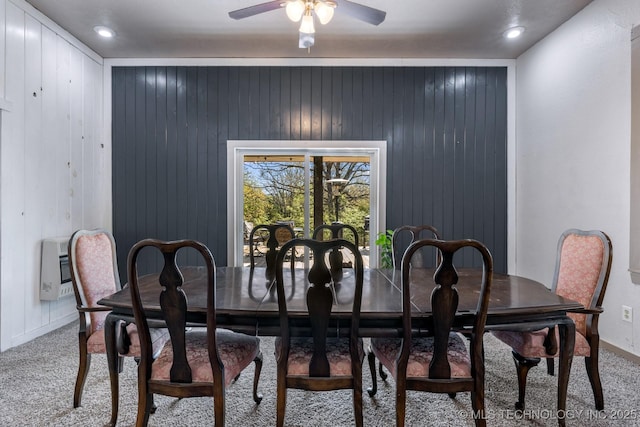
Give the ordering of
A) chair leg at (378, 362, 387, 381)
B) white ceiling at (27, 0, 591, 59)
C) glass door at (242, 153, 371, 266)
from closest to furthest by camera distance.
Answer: chair leg at (378, 362, 387, 381)
white ceiling at (27, 0, 591, 59)
glass door at (242, 153, 371, 266)

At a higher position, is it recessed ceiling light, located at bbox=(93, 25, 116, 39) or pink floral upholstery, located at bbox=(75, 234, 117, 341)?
recessed ceiling light, located at bbox=(93, 25, 116, 39)

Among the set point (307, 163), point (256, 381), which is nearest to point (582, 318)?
point (256, 381)

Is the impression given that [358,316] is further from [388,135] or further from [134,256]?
[388,135]

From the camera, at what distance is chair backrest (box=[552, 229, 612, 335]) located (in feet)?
6.12

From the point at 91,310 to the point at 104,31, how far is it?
2.93m

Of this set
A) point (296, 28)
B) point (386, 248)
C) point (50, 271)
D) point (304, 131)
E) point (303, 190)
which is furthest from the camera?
point (303, 190)

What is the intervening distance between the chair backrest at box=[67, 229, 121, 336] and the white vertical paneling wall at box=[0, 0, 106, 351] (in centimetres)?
137

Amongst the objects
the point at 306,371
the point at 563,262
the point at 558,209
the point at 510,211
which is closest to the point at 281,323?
the point at 306,371

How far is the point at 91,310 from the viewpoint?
191 centimetres

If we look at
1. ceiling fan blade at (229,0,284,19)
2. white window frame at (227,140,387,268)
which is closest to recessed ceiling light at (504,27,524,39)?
white window frame at (227,140,387,268)

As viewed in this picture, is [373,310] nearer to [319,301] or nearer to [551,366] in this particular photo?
[319,301]

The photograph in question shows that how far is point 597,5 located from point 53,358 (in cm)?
526

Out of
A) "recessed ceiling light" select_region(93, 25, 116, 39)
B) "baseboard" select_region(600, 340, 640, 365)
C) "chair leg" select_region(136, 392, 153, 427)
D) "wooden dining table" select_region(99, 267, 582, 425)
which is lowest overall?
"baseboard" select_region(600, 340, 640, 365)

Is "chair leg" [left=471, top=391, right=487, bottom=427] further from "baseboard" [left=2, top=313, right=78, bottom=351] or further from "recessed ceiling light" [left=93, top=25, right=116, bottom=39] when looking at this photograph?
"recessed ceiling light" [left=93, top=25, right=116, bottom=39]
